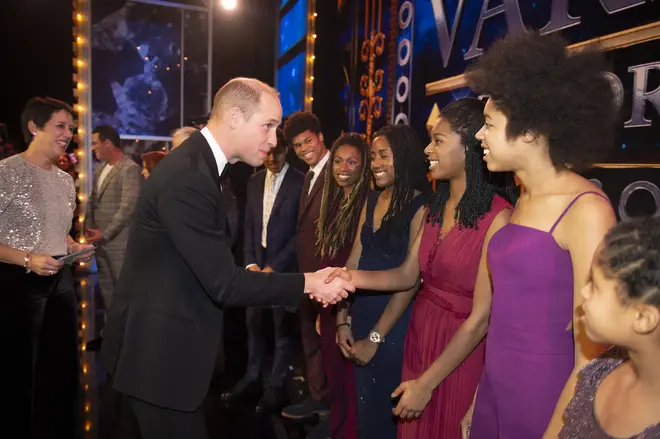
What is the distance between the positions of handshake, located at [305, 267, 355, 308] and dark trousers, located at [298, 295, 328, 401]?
4.33 feet

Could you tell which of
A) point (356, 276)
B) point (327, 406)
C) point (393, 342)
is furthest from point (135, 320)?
point (327, 406)

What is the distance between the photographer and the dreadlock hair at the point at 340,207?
3055mm

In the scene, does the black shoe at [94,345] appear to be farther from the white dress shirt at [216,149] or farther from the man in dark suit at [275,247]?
the white dress shirt at [216,149]

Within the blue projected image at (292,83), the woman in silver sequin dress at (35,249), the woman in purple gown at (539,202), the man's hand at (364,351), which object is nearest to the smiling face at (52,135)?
the woman in silver sequin dress at (35,249)

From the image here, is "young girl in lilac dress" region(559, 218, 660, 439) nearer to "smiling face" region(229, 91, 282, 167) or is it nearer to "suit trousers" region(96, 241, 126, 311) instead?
"smiling face" region(229, 91, 282, 167)

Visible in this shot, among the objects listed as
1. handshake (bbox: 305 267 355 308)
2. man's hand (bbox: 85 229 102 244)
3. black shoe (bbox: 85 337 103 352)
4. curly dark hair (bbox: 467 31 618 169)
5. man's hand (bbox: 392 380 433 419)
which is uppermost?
curly dark hair (bbox: 467 31 618 169)

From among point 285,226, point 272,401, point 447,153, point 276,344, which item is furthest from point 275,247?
point 447,153

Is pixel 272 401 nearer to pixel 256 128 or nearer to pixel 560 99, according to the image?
pixel 256 128

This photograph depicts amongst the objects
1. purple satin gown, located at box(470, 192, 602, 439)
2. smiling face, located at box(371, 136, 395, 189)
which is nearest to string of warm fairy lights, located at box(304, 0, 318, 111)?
smiling face, located at box(371, 136, 395, 189)

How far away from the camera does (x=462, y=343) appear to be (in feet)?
6.01

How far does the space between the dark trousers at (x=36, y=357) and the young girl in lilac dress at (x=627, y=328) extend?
2.79 metres

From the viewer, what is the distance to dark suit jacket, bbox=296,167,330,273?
11.3 ft

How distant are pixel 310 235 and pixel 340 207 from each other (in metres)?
0.44

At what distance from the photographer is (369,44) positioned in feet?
18.1
